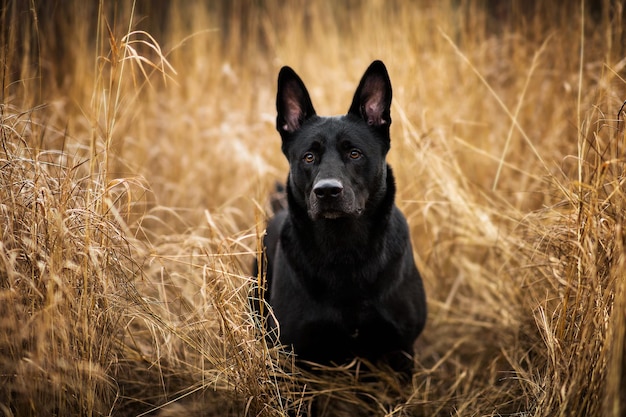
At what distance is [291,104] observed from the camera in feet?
9.09

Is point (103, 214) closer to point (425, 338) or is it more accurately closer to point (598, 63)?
point (425, 338)

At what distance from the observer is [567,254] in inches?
91.0

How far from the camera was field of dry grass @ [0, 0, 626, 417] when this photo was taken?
198cm

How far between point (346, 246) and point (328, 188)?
0.37m

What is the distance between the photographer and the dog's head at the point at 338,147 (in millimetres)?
2381

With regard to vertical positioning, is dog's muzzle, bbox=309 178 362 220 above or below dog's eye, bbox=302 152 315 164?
below

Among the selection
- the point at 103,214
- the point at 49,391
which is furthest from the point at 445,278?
the point at 49,391

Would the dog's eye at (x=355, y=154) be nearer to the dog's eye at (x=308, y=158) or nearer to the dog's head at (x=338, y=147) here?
the dog's head at (x=338, y=147)

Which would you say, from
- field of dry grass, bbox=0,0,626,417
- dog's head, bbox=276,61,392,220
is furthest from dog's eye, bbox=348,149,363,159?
field of dry grass, bbox=0,0,626,417

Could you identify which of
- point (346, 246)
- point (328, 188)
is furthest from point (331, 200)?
point (346, 246)

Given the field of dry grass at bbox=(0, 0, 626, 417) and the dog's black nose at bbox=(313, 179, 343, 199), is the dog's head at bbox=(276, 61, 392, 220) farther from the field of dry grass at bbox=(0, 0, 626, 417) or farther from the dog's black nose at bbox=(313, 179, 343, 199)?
the field of dry grass at bbox=(0, 0, 626, 417)

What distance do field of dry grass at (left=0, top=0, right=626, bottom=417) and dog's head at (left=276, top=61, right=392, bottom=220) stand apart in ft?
0.97

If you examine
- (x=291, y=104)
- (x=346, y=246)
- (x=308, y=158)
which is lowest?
(x=346, y=246)

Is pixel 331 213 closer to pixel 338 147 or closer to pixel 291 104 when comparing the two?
pixel 338 147
